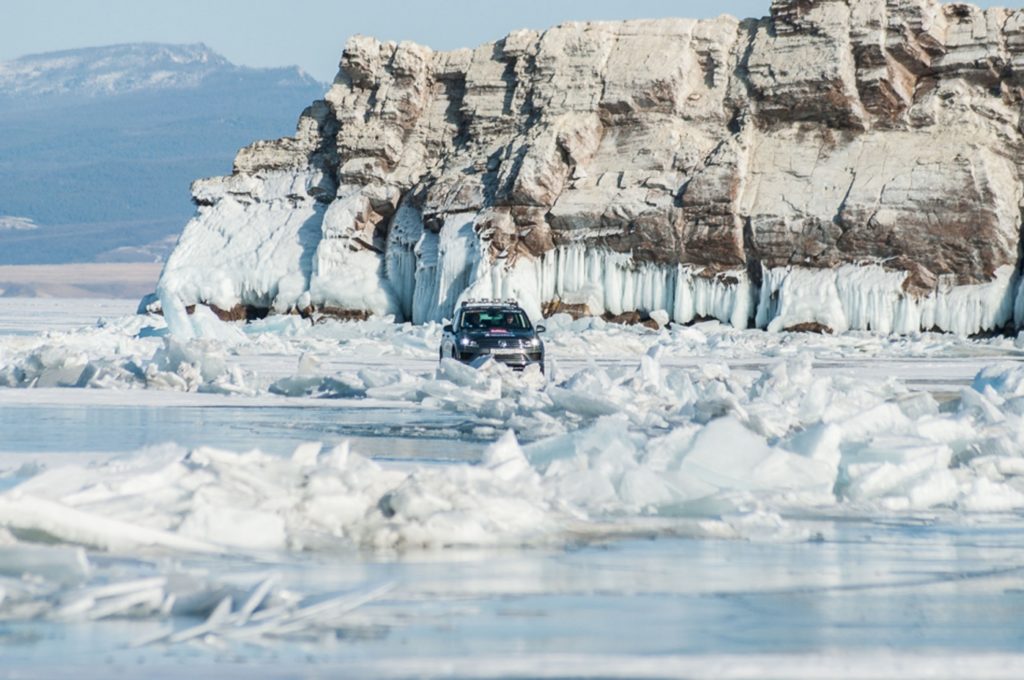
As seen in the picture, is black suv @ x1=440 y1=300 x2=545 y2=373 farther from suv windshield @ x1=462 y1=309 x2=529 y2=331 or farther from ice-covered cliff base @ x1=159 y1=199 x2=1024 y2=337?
ice-covered cliff base @ x1=159 y1=199 x2=1024 y2=337

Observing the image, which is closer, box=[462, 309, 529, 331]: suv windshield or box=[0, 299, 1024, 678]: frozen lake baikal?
box=[0, 299, 1024, 678]: frozen lake baikal

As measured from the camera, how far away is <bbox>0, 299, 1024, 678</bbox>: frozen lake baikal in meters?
6.56

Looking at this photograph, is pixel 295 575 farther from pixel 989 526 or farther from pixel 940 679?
pixel 989 526

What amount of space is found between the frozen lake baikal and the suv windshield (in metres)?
11.2

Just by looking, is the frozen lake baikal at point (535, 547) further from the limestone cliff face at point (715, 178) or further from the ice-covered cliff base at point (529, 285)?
the limestone cliff face at point (715, 178)

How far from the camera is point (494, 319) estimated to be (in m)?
29.4

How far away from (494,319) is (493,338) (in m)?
2.19

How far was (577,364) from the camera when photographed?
35906mm

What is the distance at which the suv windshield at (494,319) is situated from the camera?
28844 millimetres

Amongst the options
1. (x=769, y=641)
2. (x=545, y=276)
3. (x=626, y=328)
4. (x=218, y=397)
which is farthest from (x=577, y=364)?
(x=769, y=641)

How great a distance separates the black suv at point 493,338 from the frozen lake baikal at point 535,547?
9361mm

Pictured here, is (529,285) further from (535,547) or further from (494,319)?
(535,547)

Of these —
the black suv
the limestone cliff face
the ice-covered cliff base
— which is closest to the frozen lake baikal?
the black suv

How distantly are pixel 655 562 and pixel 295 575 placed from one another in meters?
2.13
